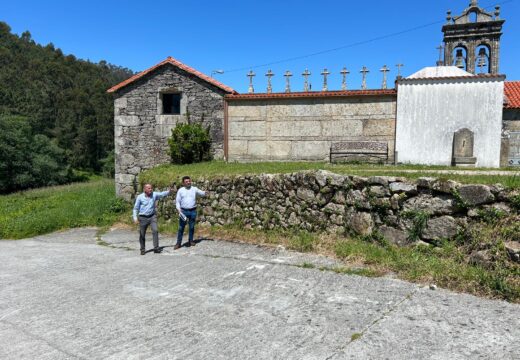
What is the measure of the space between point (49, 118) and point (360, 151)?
6149 cm

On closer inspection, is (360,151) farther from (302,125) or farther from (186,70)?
(186,70)

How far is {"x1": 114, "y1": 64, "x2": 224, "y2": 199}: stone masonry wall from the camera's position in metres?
14.1

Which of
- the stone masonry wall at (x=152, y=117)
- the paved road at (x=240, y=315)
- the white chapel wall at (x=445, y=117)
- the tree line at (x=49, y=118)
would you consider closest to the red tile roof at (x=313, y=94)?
the white chapel wall at (x=445, y=117)

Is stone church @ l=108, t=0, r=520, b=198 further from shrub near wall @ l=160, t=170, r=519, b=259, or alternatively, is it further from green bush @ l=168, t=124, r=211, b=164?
shrub near wall @ l=160, t=170, r=519, b=259

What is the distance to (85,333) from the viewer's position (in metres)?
4.20

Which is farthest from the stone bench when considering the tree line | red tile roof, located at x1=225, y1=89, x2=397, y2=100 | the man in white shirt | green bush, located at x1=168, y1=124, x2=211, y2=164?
the tree line

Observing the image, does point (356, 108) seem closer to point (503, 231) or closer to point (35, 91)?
point (503, 231)

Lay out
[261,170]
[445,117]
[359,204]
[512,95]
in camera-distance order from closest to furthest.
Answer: [359,204], [261,170], [445,117], [512,95]

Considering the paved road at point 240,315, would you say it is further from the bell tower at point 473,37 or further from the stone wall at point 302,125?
the bell tower at point 473,37

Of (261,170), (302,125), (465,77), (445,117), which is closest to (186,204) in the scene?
(261,170)

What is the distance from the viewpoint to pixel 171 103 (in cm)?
1468

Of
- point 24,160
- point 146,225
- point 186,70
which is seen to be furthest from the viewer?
point 24,160

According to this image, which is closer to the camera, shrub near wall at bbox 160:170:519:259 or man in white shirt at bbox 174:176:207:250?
shrub near wall at bbox 160:170:519:259

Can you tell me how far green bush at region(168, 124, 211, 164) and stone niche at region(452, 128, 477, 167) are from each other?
8322mm
